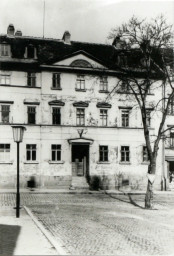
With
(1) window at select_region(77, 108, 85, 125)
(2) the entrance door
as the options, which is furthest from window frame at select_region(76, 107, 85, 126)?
(2) the entrance door

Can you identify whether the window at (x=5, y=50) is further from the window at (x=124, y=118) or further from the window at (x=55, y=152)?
the window at (x=124, y=118)

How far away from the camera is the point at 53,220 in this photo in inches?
576

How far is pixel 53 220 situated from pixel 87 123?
Result: 17.3 m

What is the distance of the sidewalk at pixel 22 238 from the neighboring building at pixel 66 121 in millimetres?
16030

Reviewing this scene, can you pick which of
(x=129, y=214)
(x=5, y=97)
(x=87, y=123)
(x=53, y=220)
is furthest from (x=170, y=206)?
(x=5, y=97)

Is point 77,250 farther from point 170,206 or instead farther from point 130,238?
point 170,206

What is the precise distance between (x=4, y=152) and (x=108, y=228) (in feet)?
59.8

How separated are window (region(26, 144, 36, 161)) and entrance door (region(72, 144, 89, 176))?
357cm

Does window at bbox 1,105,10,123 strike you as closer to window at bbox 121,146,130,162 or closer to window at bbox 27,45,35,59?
window at bbox 27,45,35,59

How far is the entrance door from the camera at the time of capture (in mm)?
31891

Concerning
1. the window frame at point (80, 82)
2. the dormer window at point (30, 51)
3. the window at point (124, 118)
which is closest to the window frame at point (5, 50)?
the dormer window at point (30, 51)

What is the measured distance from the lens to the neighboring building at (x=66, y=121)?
3014cm

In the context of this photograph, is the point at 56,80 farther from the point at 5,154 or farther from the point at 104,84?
the point at 5,154

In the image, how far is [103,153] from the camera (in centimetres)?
3186
